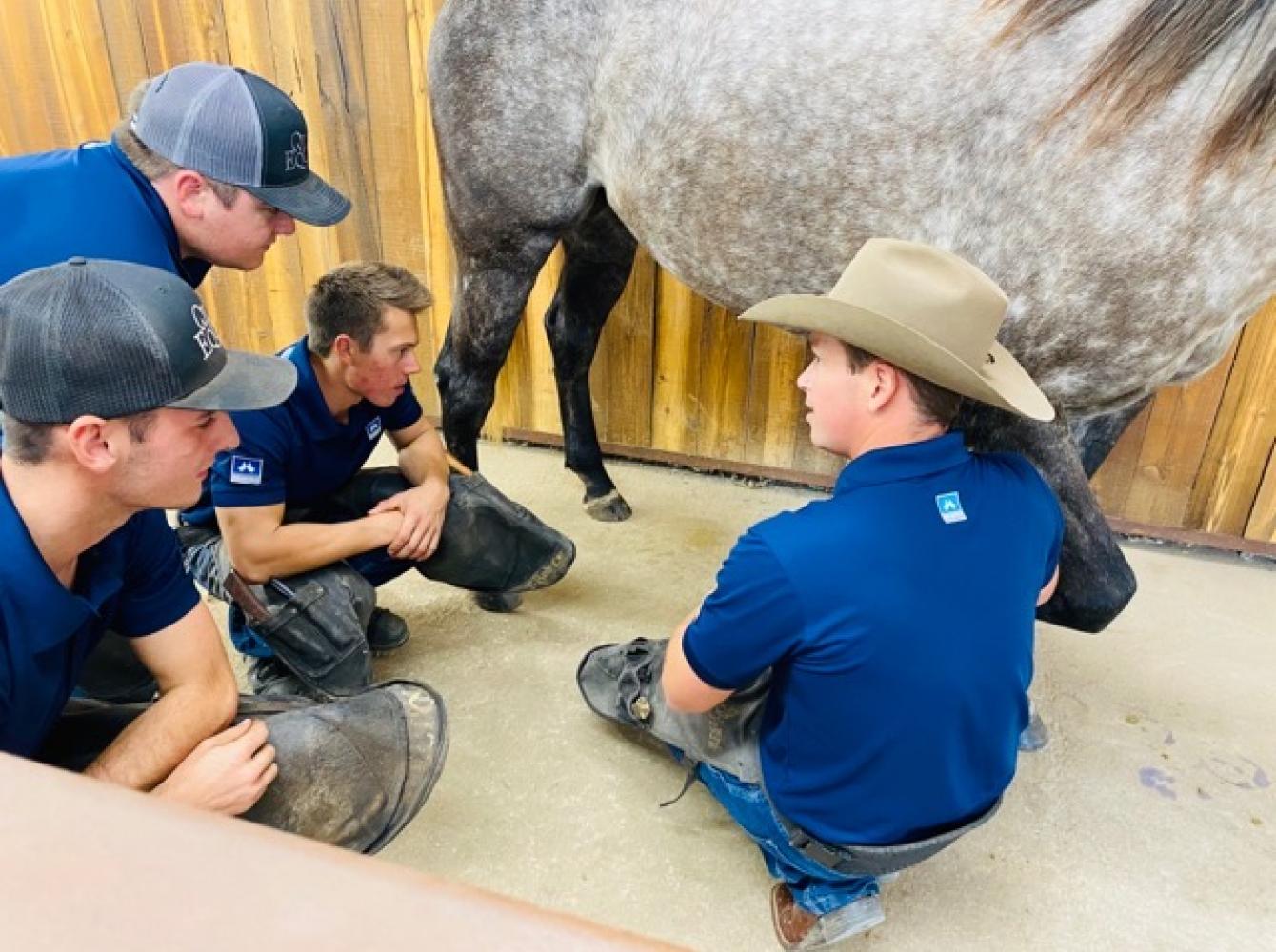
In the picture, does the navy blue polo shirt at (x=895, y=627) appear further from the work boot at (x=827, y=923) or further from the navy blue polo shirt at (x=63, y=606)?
the navy blue polo shirt at (x=63, y=606)

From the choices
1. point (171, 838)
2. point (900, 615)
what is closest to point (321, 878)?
point (171, 838)

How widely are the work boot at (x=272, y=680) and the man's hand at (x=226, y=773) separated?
740mm

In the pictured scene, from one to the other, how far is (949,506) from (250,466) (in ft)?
4.62

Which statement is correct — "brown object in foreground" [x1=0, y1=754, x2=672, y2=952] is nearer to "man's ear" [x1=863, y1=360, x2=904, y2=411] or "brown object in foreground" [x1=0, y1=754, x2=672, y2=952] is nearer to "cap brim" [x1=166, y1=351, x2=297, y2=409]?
"cap brim" [x1=166, y1=351, x2=297, y2=409]

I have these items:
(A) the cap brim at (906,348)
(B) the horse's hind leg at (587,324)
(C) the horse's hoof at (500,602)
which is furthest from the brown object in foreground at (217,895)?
(B) the horse's hind leg at (587,324)

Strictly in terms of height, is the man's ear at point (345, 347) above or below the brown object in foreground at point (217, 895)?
below

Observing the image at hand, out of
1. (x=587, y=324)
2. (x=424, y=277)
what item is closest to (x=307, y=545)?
(x=587, y=324)

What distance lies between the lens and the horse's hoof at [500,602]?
253 centimetres

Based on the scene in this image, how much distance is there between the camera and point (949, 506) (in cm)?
128

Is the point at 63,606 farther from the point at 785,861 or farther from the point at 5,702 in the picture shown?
the point at 785,861

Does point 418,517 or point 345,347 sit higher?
point 345,347

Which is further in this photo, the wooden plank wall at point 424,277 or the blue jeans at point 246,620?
the wooden plank wall at point 424,277

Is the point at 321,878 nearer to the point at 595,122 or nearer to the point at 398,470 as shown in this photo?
the point at 398,470

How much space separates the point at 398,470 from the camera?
2.36m
